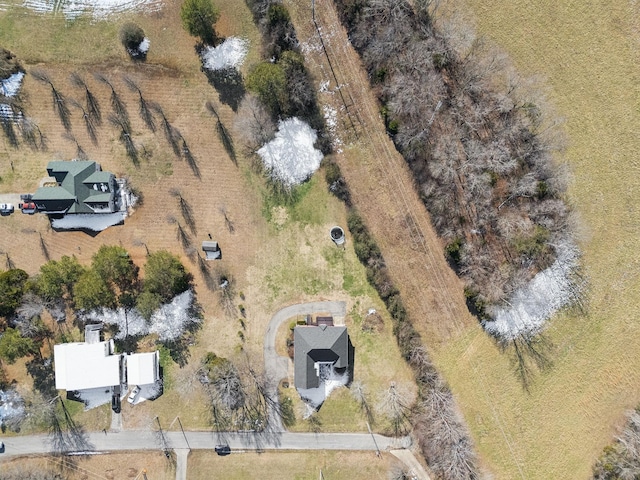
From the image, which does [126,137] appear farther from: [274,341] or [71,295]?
[274,341]

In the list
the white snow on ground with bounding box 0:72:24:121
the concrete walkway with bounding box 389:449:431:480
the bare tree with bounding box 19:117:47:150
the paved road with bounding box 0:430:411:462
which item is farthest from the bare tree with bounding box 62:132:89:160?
the concrete walkway with bounding box 389:449:431:480

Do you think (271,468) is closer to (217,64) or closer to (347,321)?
(347,321)

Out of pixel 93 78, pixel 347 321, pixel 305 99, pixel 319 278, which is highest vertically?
pixel 93 78

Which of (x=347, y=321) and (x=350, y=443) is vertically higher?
(x=347, y=321)

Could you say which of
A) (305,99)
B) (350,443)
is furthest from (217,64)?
(350,443)

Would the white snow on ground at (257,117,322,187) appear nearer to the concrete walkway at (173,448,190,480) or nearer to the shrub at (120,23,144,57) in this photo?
the shrub at (120,23,144,57)
